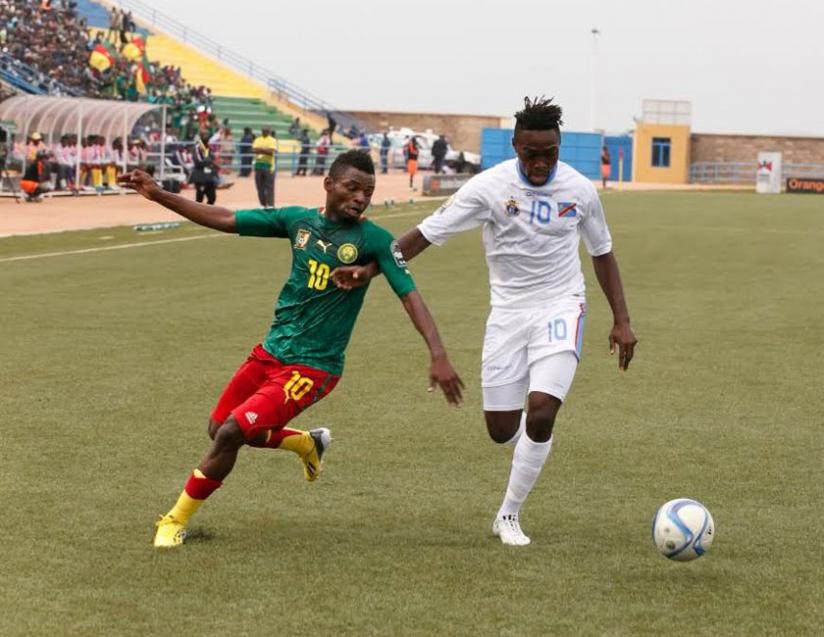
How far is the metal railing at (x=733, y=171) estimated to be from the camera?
245 ft

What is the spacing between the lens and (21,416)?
10375mm

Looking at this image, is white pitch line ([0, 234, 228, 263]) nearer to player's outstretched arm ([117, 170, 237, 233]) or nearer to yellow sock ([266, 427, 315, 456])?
yellow sock ([266, 427, 315, 456])

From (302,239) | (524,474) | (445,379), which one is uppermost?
(302,239)

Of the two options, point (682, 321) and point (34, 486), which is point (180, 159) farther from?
point (34, 486)

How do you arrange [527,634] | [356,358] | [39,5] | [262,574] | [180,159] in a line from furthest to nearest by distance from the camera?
1. [39,5]
2. [180,159]
3. [356,358]
4. [262,574]
5. [527,634]

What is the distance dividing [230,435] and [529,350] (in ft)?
5.13

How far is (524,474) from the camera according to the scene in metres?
7.41

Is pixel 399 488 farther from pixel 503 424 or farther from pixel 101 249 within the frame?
pixel 101 249

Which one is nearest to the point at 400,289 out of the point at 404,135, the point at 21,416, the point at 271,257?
the point at 21,416

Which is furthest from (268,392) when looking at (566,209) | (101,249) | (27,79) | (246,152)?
(246,152)

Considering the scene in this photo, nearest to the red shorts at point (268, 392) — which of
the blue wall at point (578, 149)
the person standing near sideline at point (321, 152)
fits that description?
the person standing near sideline at point (321, 152)

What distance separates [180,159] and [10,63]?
7867mm

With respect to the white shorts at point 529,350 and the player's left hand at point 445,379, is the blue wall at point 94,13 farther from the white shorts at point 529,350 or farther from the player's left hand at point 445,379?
the player's left hand at point 445,379

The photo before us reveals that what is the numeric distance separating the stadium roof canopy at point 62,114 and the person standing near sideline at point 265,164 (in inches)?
238
